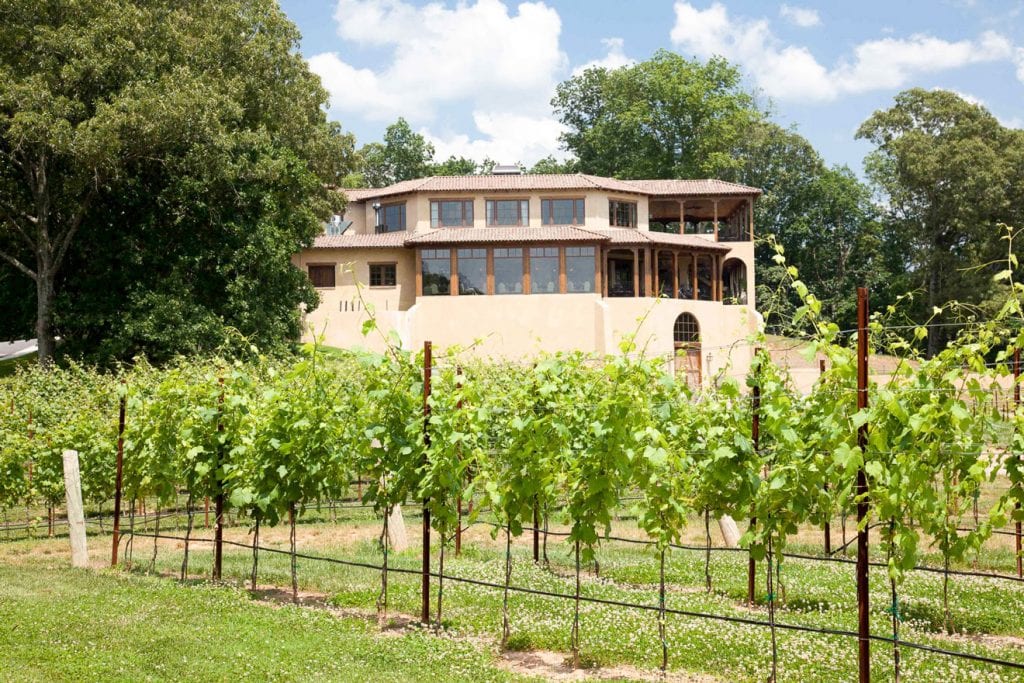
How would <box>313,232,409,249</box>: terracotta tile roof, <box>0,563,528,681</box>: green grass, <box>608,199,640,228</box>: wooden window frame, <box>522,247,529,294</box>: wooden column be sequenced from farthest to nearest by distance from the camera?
<box>608,199,640,228</box>: wooden window frame → <box>313,232,409,249</box>: terracotta tile roof → <box>522,247,529,294</box>: wooden column → <box>0,563,528,681</box>: green grass

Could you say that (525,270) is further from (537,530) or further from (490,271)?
(537,530)

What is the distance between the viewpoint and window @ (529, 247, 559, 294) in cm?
3856

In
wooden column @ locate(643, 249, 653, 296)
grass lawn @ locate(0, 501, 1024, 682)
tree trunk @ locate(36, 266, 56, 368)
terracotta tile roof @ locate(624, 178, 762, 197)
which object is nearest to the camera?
grass lawn @ locate(0, 501, 1024, 682)

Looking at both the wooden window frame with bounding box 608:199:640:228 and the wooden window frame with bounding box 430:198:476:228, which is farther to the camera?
the wooden window frame with bounding box 608:199:640:228

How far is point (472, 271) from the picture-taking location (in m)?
38.9

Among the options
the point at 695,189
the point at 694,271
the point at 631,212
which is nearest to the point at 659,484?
the point at 694,271

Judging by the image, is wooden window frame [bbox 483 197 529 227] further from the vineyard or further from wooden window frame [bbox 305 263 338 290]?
the vineyard

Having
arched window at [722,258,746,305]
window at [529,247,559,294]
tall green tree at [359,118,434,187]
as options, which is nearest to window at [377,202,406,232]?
window at [529,247,559,294]

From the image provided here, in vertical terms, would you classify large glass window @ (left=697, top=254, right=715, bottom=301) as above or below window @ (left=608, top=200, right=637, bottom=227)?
below

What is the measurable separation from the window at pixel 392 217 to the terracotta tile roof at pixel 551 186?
2.04ft

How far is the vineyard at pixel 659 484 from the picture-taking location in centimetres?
648

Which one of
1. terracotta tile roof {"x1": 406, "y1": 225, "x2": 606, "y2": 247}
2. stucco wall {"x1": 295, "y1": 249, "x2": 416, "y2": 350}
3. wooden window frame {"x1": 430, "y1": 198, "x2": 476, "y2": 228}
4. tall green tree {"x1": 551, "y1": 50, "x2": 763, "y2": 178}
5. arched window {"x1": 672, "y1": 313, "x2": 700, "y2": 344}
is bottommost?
arched window {"x1": 672, "y1": 313, "x2": 700, "y2": 344}

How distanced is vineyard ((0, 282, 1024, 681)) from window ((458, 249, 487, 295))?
82.0 feet

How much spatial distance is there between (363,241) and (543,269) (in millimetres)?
8236
